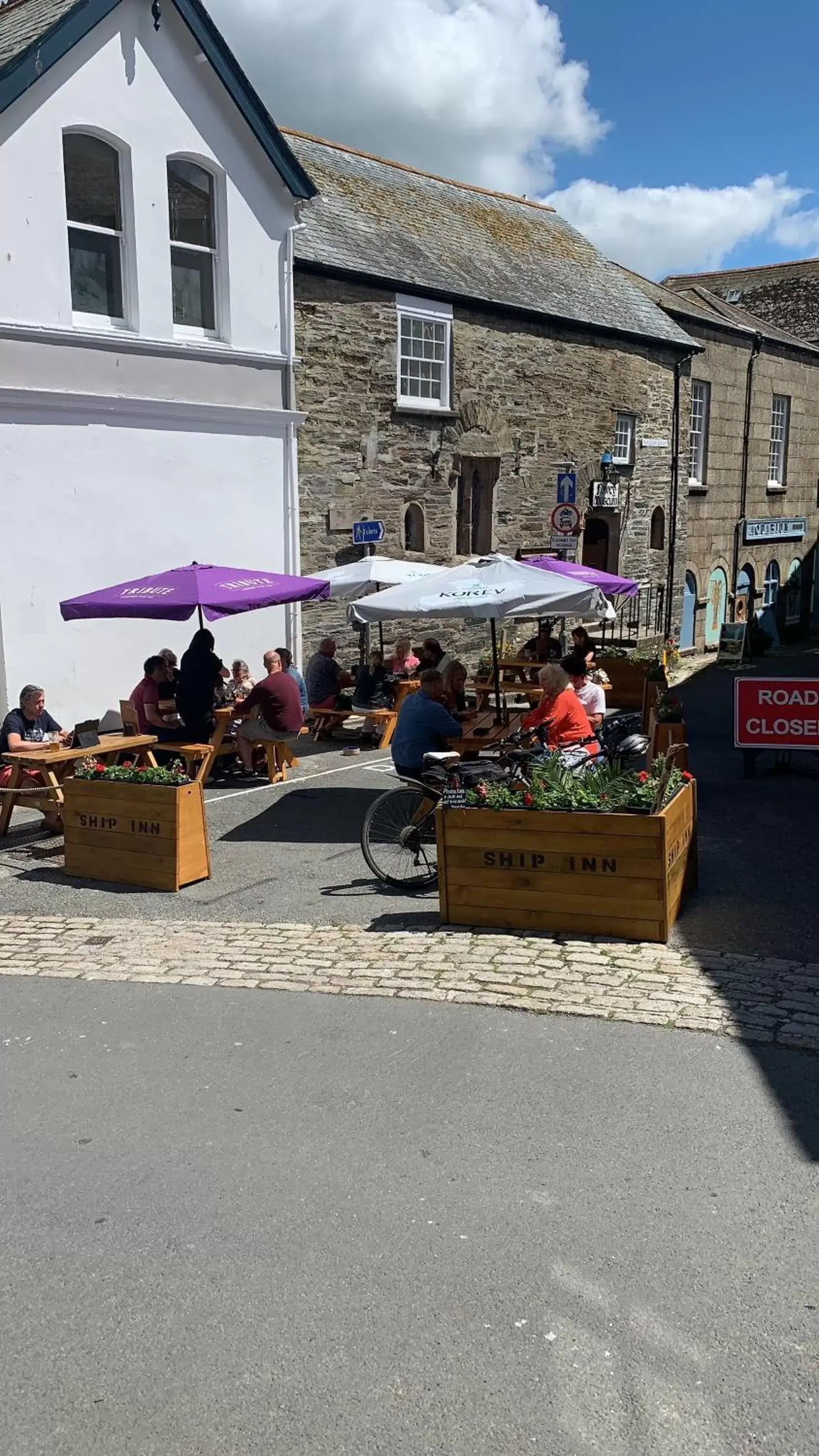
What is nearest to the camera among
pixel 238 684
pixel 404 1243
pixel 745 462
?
pixel 404 1243

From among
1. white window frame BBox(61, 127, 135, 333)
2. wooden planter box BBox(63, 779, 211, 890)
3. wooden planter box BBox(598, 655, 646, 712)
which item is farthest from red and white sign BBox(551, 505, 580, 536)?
wooden planter box BBox(63, 779, 211, 890)

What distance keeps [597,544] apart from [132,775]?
1719 centimetres

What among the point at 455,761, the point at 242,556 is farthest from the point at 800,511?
the point at 455,761

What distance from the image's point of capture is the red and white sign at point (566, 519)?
669 inches

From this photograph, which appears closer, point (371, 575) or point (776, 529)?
point (371, 575)

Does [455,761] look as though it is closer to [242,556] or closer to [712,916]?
[712,916]

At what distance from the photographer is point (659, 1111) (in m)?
4.98

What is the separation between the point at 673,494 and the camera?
1021 inches

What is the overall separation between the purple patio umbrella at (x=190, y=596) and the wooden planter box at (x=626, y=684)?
7266 mm

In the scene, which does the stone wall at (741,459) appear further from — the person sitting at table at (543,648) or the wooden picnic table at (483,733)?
the wooden picnic table at (483,733)

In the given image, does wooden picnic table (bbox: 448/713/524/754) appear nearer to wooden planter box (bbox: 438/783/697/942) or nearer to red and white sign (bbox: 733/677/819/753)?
red and white sign (bbox: 733/677/819/753)

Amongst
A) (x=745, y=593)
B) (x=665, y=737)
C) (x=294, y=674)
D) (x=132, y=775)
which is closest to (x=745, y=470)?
(x=745, y=593)

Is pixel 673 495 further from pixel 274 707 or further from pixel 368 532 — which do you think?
pixel 274 707

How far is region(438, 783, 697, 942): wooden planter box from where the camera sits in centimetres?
687
